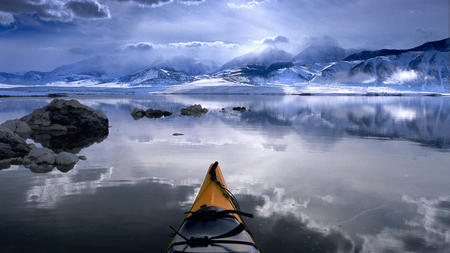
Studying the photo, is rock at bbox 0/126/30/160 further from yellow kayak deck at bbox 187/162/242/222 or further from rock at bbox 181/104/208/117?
rock at bbox 181/104/208/117

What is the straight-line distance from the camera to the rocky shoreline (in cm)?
1104

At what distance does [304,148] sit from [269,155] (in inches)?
91.4

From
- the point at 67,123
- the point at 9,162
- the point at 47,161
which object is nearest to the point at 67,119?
the point at 67,123

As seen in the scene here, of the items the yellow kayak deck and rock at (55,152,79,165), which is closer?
the yellow kayak deck

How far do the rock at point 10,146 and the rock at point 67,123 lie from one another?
525 cm

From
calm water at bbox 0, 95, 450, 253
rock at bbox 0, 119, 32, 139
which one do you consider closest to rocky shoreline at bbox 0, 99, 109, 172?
rock at bbox 0, 119, 32, 139

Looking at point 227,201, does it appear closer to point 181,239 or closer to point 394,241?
point 181,239

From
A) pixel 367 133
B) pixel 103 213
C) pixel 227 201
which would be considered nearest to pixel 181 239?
pixel 227 201

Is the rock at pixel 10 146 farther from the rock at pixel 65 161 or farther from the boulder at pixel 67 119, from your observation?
the boulder at pixel 67 119

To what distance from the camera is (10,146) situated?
12008mm

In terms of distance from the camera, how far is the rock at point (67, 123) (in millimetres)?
18656

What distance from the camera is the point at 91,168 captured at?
10633 millimetres

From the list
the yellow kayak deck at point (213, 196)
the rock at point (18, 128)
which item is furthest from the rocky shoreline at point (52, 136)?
the yellow kayak deck at point (213, 196)

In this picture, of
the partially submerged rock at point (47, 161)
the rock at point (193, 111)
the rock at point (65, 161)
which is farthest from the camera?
the rock at point (193, 111)
